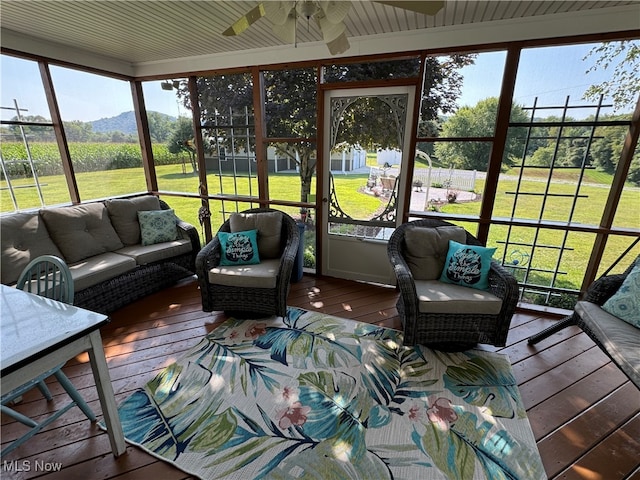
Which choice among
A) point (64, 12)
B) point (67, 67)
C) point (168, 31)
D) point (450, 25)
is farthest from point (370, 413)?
point (67, 67)

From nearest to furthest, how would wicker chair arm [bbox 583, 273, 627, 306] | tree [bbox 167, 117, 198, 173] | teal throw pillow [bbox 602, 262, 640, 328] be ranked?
teal throw pillow [bbox 602, 262, 640, 328] < wicker chair arm [bbox 583, 273, 627, 306] < tree [bbox 167, 117, 198, 173]

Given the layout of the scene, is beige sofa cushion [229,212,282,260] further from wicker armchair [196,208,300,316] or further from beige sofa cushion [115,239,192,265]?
beige sofa cushion [115,239,192,265]

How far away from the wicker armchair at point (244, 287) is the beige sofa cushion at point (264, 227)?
0.33m

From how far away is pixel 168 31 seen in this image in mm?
2799

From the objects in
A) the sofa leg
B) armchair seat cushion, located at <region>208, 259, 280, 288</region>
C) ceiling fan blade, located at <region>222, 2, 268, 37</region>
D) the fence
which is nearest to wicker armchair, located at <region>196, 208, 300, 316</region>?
armchair seat cushion, located at <region>208, 259, 280, 288</region>

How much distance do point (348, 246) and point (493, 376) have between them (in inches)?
78.2

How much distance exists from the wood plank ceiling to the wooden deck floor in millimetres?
2624

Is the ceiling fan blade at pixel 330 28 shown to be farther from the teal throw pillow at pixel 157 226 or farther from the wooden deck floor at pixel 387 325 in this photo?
the teal throw pillow at pixel 157 226

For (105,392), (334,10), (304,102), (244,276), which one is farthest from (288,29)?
(105,392)

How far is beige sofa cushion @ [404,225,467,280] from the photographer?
8.71 ft

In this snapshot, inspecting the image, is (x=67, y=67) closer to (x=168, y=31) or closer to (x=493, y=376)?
(x=168, y=31)

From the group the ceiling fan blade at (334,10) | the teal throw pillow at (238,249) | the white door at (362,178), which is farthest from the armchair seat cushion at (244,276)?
the ceiling fan blade at (334,10)

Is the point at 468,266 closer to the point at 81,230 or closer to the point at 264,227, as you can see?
the point at 264,227

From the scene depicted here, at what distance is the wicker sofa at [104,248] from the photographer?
8.50 ft
